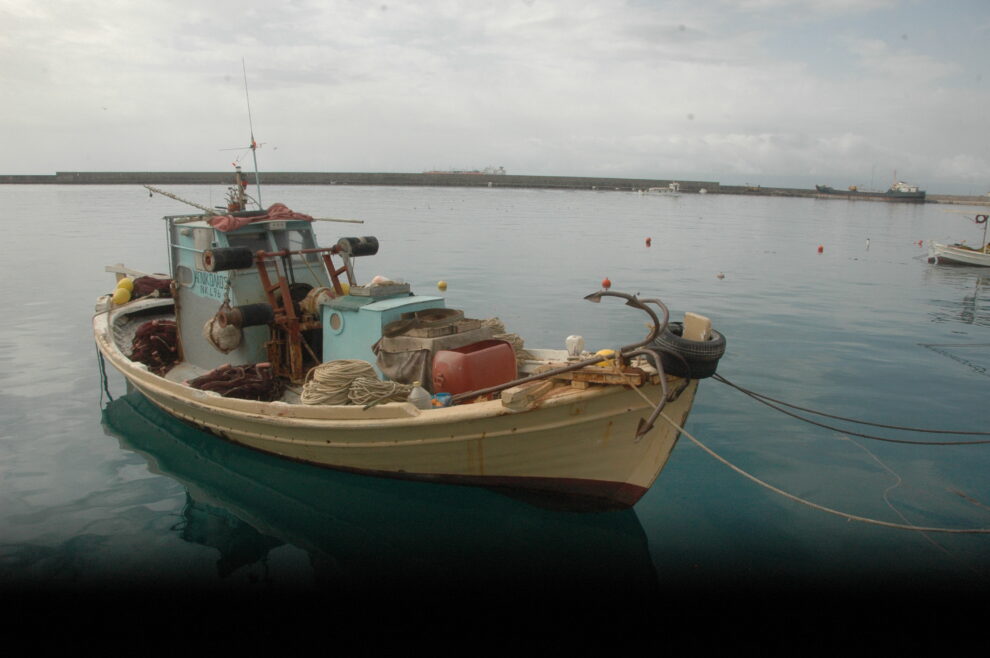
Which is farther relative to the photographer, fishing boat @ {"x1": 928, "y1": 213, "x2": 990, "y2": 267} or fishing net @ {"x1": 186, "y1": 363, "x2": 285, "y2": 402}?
fishing boat @ {"x1": 928, "y1": 213, "x2": 990, "y2": 267}

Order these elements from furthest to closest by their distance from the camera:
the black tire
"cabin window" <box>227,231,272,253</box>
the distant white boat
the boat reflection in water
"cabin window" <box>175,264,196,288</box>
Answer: the distant white boat → "cabin window" <box>175,264,196,288</box> → "cabin window" <box>227,231,272,253</box> → the boat reflection in water → the black tire

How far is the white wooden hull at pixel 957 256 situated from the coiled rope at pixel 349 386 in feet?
101

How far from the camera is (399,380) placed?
6.59 metres

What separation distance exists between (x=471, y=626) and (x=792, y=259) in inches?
1140

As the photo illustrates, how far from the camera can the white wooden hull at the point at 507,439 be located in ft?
18.2

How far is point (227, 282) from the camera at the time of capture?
26.1 ft

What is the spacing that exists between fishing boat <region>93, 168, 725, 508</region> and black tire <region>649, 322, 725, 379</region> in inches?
0.5

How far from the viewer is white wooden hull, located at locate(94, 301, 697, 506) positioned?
556 cm

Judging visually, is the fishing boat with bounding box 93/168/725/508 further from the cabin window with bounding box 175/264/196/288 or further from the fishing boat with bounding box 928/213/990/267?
the fishing boat with bounding box 928/213/990/267

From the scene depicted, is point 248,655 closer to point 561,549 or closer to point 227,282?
point 561,549

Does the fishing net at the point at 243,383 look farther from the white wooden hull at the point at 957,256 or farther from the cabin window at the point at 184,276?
the white wooden hull at the point at 957,256

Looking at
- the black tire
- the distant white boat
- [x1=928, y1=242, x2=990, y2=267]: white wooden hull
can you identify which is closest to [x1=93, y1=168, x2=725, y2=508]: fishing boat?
the black tire

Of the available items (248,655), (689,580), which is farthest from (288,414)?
(689,580)

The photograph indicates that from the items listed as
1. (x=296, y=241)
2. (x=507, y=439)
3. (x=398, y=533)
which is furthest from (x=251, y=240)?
(x=507, y=439)
